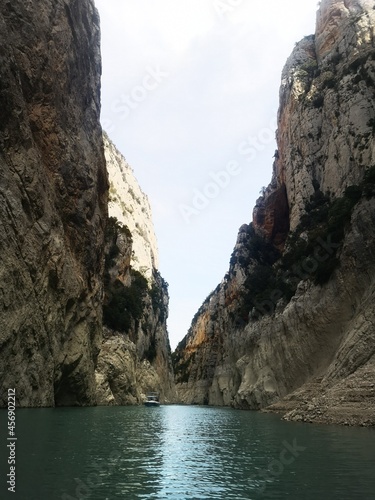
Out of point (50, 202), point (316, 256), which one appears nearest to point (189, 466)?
point (50, 202)

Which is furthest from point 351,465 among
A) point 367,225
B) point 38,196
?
point 38,196

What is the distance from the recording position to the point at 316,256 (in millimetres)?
43344

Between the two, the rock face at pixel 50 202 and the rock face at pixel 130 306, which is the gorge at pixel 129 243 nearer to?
the rock face at pixel 50 202

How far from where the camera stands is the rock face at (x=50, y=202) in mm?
28750

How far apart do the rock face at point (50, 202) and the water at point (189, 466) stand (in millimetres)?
13132

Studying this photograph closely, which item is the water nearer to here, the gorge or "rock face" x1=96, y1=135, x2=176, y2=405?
the gorge

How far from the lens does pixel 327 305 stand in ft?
127

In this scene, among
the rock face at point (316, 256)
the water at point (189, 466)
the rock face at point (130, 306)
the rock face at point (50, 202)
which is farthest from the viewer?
the rock face at point (130, 306)

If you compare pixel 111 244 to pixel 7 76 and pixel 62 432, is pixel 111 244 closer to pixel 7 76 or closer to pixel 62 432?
pixel 7 76

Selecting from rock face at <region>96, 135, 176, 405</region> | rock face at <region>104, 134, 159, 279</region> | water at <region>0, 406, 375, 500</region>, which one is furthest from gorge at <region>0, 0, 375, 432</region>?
rock face at <region>104, 134, 159, 279</region>

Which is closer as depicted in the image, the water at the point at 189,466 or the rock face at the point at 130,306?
the water at the point at 189,466

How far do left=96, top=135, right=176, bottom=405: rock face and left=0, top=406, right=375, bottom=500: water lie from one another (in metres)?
34.6

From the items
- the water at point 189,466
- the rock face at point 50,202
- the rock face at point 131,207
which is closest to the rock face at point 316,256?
the water at point 189,466

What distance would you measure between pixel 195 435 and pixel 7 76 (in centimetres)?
2648
